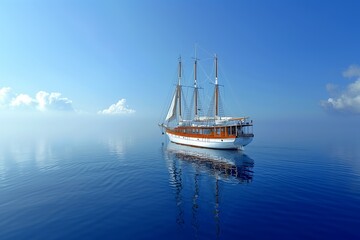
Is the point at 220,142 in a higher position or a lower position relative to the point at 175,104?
lower

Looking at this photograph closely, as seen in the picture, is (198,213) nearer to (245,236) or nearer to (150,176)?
(245,236)

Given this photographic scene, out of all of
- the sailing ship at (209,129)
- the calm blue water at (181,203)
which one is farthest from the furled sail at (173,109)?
the calm blue water at (181,203)

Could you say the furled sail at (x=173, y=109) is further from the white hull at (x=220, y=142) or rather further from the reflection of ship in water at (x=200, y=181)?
the reflection of ship in water at (x=200, y=181)

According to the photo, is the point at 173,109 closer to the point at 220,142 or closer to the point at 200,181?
the point at 220,142

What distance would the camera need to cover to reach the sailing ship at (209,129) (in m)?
59.0

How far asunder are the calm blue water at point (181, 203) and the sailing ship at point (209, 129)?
68.1 ft

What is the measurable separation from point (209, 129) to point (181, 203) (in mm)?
44113

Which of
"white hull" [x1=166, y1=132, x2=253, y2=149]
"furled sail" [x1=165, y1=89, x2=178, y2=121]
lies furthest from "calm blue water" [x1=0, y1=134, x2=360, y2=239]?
"furled sail" [x1=165, y1=89, x2=178, y2=121]

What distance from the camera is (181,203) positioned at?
2191cm

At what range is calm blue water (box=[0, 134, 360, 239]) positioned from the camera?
52.8ft

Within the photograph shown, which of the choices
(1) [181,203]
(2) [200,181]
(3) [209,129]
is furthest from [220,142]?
(1) [181,203]

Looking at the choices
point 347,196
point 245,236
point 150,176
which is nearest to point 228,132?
point 150,176

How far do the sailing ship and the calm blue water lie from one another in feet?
68.1

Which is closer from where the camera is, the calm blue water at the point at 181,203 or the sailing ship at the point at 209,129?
the calm blue water at the point at 181,203
